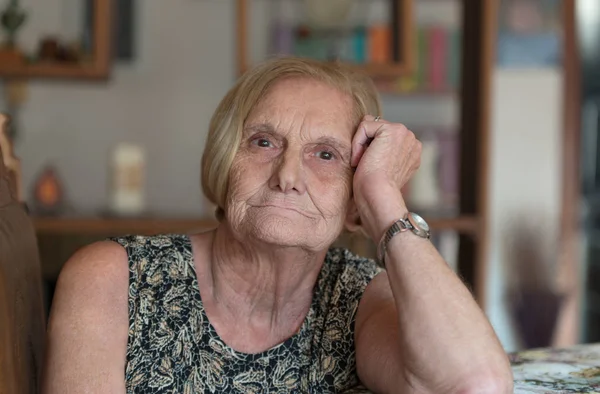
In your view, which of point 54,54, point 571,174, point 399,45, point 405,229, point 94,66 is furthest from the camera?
point 571,174

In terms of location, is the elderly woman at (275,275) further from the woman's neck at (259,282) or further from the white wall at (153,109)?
the white wall at (153,109)

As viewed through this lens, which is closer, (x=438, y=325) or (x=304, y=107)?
(x=438, y=325)

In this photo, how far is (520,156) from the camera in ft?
15.7

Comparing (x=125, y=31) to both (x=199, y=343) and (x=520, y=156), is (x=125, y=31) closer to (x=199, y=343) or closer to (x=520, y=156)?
(x=520, y=156)

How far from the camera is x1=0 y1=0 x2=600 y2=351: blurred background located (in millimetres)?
3045

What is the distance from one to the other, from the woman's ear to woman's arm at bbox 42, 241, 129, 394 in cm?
42

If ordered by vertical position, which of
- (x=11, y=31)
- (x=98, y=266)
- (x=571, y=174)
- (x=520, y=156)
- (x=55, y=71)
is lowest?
(x=571, y=174)

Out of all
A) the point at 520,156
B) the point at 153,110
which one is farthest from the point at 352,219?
the point at 520,156

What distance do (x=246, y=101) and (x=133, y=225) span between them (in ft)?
5.54

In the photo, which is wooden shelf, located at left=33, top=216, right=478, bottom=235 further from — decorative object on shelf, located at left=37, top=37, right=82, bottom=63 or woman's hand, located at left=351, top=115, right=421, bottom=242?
woman's hand, located at left=351, top=115, right=421, bottom=242

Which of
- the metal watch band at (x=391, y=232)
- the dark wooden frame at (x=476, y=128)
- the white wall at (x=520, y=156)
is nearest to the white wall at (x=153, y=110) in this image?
the dark wooden frame at (x=476, y=128)

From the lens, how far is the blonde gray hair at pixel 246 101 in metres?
1.42

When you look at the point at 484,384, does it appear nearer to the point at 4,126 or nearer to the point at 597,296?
the point at 4,126

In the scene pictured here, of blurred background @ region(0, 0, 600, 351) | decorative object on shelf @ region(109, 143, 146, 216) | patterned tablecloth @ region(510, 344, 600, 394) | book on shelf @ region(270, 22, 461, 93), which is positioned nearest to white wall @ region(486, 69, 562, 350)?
blurred background @ region(0, 0, 600, 351)
